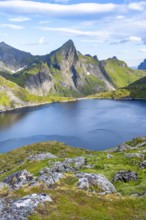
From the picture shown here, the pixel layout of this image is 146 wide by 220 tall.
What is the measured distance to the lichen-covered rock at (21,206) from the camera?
36.5 meters

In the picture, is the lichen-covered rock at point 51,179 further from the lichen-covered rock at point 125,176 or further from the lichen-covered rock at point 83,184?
the lichen-covered rock at point 125,176

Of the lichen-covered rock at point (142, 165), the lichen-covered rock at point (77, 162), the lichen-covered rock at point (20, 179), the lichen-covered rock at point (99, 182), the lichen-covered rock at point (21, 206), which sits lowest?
the lichen-covered rock at point (77, 162)

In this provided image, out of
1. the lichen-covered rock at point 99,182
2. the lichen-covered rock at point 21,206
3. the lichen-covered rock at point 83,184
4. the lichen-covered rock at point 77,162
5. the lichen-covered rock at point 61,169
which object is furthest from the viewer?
the lichen-covered rock at point 77,162

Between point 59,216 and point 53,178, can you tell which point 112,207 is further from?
point 53,178

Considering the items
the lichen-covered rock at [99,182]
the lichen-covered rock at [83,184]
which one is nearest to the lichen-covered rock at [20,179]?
the lichen-covered rock at [99,182]

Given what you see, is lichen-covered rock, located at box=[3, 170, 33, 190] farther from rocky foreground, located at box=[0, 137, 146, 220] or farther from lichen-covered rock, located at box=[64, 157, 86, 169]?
lichen-covered rock, located at box=[64, 157, 86, 169]

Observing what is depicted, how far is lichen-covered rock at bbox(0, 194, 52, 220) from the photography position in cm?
3645

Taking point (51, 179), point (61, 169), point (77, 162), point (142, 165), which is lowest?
point (77, 162)

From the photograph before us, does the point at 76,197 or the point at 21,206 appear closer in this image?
the point at 21,206

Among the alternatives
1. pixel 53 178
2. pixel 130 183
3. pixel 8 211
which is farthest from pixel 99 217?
pixel 130 183

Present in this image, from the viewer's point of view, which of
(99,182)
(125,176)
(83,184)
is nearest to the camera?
(83,184)

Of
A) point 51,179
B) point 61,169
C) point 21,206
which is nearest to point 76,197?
point 51,179

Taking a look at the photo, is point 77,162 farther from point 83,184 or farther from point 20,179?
point 83,184

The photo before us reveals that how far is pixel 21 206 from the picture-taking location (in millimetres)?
38344
